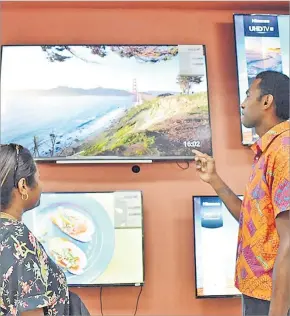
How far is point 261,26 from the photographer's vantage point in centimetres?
254

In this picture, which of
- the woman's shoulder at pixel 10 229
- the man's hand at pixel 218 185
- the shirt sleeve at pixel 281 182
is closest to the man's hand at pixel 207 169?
the man's hand at pixel 218 185

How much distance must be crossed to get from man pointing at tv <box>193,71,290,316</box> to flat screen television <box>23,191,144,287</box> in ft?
2.73

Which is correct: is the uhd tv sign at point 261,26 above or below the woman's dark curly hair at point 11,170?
above

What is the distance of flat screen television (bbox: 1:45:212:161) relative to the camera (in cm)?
238

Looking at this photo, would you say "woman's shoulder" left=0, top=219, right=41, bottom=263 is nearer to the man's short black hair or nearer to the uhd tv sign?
the man's short black hair

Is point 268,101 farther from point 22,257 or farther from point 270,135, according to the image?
point 22,257

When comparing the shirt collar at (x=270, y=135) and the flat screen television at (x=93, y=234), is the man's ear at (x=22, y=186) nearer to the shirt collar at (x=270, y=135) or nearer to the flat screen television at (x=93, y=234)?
the shirt collar at (x=270, y=135)

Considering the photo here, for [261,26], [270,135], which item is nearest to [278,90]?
[270,135]

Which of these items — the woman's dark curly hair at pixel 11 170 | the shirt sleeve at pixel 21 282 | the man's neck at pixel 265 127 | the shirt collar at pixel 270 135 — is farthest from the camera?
the man's neck at pixel 265 127

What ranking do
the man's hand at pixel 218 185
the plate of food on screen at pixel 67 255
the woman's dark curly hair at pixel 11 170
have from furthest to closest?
the plate of food on screen at pixel 67 255 < the man's hand at pixel 218 185 < the woman's dark curly hair at pixel 11 170

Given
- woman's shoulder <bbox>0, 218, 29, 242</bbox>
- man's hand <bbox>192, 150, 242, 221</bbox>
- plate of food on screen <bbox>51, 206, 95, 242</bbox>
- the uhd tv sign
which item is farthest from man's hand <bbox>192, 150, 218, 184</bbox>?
the uhd tv sign

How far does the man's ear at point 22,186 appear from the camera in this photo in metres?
1.35

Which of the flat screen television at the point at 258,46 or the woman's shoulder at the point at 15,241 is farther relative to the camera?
the flat screen television at the point at 258,46

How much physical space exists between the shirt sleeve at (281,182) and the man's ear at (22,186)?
2.47 feet
